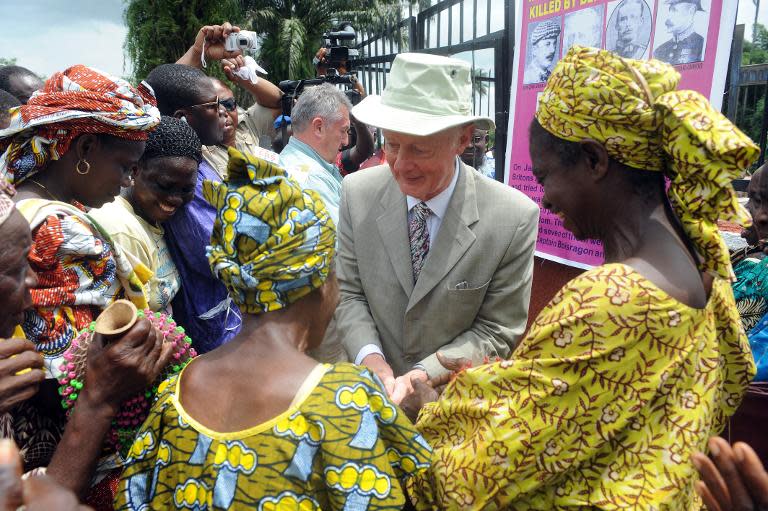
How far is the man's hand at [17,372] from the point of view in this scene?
1461mm

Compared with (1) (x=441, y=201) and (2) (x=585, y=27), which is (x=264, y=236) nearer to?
(1) (x=441, y=201)

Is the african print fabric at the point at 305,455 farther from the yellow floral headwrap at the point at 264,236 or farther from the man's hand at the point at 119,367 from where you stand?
the man's hand at the point at 119,367

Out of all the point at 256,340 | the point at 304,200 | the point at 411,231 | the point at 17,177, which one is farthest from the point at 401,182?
the point at 17,177

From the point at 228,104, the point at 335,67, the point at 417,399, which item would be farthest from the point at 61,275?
the point at 335,67

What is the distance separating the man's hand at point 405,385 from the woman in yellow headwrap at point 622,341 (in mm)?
586

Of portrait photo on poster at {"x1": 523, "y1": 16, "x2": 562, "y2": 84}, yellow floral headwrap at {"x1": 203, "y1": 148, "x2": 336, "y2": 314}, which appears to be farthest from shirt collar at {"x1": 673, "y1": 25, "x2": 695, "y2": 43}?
yellow floral headwrap at {"x1": 203, "y1": 148, "x2": 336, "y2": 314}

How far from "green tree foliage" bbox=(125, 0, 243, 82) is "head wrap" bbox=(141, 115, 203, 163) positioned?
1622 centimetres

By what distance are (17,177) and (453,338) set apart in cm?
187

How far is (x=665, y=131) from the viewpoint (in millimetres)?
1396

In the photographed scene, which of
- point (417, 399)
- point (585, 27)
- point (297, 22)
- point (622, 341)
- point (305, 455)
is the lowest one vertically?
point (417, 399)

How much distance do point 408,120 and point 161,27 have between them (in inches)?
690

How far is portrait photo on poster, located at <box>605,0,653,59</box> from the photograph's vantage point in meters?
2.85

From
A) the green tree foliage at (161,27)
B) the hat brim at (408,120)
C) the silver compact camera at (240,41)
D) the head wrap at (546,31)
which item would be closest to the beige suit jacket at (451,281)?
the hat brim at (408,120)

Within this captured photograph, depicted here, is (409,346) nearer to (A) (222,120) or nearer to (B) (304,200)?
(B) (304,200)
